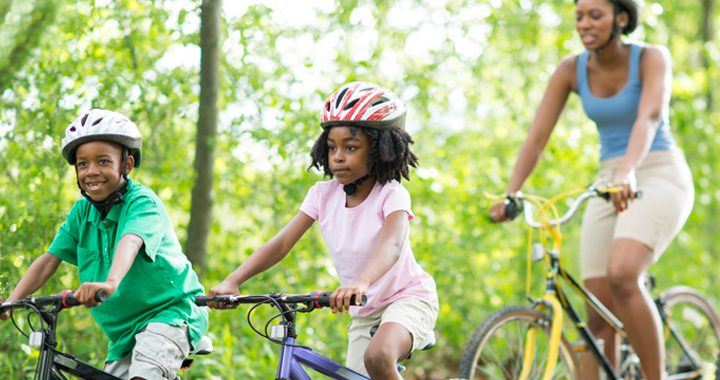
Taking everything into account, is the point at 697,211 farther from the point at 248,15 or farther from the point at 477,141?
the point at 248,15

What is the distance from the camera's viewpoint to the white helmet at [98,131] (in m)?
3.76

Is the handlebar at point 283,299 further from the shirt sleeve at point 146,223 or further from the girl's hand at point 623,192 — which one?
the girl's hand at point 623,192

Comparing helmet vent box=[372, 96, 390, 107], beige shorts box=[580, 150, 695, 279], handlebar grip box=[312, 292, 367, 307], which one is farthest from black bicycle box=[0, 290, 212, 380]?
beige shorts box=[580, 150, 695, 279]

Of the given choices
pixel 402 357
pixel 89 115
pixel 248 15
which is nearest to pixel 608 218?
pixel 402 357

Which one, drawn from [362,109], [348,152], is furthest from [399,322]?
[362,109]

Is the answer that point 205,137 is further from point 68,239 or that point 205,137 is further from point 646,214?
point 646,214

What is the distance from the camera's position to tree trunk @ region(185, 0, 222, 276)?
6.05 meters

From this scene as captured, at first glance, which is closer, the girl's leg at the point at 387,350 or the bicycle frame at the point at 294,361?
the bicycle frame at the point at 294,361

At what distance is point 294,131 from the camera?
20.6ft

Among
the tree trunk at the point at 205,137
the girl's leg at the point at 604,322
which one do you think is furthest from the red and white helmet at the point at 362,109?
the tree trunk at the point at 205,137

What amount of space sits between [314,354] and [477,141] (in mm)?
5450

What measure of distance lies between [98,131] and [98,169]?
0.14 metres

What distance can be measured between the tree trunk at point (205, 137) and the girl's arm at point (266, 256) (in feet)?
7.02

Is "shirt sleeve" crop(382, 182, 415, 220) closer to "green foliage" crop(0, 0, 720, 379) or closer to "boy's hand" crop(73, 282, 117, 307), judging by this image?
"boy's hand" crop(73, 282, 117, 307)
